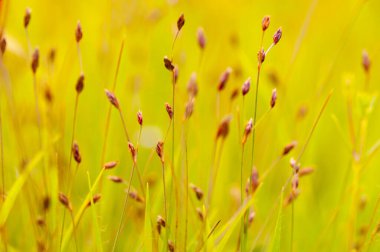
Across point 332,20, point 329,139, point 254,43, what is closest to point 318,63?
point 254,43

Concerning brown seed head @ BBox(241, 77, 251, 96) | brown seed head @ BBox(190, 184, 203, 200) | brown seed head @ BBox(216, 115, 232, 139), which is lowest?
brown seed head @ BBox(190, 184, 203, 200)

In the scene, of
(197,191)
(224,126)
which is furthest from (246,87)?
(197,191)

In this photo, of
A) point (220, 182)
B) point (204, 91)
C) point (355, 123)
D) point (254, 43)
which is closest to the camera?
point (220, 182)

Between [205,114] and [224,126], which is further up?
[205,114]

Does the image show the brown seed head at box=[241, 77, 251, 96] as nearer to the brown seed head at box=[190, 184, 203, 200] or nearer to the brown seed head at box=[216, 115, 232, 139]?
the brown seed head at box=[216, 115, 232, 139]

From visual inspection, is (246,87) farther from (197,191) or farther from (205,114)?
(205,114)

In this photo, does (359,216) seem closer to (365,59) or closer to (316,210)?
(316,210)

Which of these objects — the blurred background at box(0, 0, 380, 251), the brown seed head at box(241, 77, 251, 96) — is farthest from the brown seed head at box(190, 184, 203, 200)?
the brown seed head at box(241, 77, 251, 96)

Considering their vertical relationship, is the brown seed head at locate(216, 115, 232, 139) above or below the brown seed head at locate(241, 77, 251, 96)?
below

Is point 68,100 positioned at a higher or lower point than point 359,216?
higher
